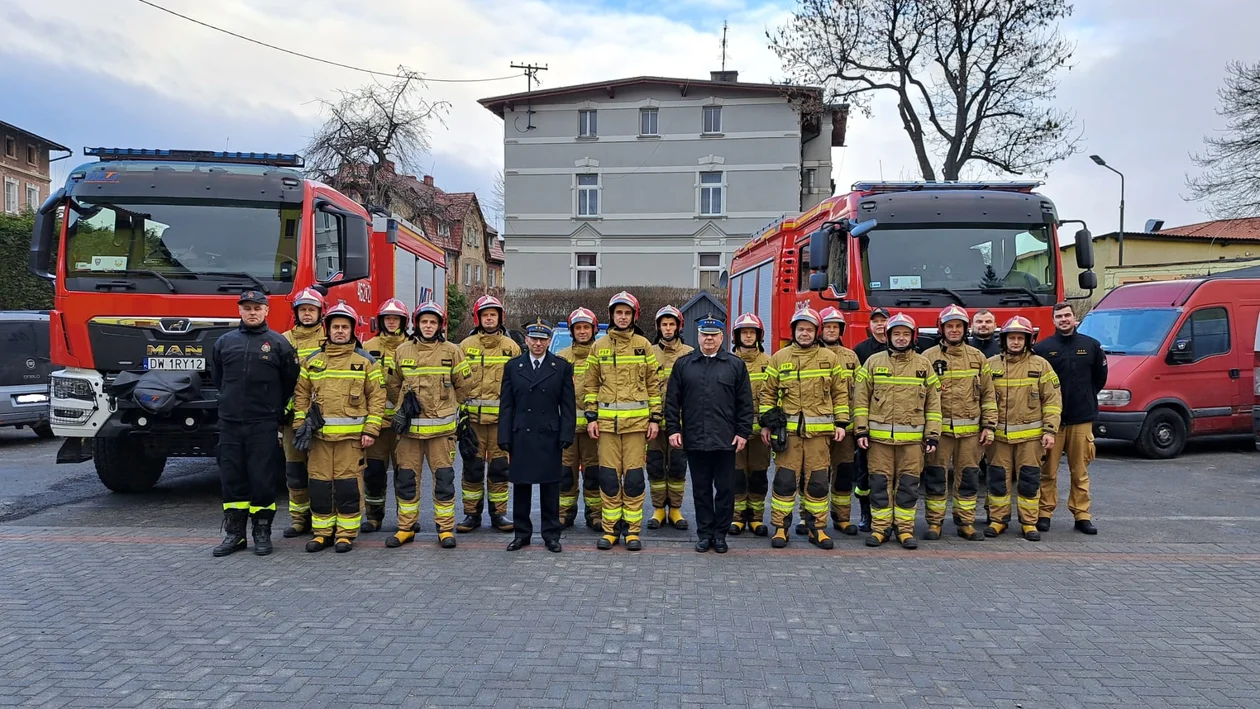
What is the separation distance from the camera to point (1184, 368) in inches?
452

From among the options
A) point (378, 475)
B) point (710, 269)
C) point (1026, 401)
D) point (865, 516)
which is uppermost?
point (710, 269)

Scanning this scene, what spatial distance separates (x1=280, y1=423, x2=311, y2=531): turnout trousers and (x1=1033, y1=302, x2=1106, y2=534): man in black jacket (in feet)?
20.2

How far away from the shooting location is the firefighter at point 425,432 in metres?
6.49

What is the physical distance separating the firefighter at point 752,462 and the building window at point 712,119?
2999 centimetres

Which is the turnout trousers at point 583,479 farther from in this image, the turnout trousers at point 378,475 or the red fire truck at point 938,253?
the red fire truck at point 938,253

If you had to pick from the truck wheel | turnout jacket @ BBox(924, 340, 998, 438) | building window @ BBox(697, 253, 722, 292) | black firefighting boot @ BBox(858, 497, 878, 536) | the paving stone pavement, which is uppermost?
building window @ BBox(697, 253, 722, 292)

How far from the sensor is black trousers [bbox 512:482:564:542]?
6379 mm

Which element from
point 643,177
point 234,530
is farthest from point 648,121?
point 234,530

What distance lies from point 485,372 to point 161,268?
126 inches

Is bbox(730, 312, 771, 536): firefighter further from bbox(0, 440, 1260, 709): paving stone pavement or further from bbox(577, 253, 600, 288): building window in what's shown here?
bbox(577, 253, 600, 288): building window

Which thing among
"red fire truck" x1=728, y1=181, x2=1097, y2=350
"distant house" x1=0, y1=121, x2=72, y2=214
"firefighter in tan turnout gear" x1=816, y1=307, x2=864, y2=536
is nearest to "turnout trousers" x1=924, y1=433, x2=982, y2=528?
"firefighter in tan turnout gear" x1=816, y1=307, x2=864, y2=536

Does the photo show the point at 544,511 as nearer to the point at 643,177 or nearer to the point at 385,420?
the point at 385,420

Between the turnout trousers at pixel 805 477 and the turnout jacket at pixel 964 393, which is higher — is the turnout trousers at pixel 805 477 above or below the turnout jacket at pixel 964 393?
below

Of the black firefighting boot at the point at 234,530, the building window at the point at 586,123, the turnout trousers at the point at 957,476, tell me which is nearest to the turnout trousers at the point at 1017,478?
the turnout trousers at the point at 957,476
